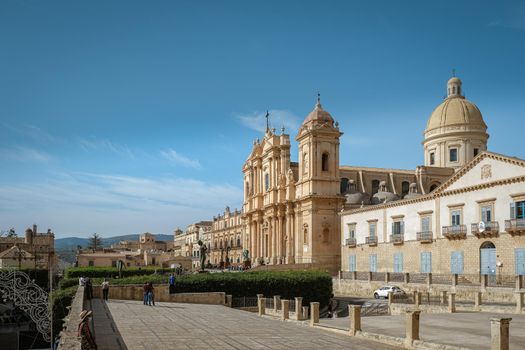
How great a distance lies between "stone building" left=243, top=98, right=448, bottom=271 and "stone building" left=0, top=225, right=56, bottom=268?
28159 millimetres

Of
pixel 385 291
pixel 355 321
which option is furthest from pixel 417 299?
pixel 355 321

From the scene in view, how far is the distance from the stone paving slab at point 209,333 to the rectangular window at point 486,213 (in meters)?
17.0

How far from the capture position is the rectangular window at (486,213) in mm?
36125

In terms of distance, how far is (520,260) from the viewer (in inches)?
1332

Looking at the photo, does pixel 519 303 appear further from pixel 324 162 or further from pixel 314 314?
pixel 324 162

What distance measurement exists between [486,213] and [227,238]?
6315cm

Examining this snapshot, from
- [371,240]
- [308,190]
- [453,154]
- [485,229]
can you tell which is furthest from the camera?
[453,154]

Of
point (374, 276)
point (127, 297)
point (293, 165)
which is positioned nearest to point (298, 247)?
point (293, 165)

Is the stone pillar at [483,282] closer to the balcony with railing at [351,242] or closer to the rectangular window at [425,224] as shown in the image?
the rectangular window at [425,224]

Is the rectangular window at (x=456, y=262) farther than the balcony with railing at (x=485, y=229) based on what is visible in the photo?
Yes

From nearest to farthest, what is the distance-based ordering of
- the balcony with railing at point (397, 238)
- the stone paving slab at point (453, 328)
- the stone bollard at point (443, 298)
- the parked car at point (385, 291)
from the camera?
the stone paving slab at point (453, 328) → the stone bollard at point (443, 298) → the parked car at point (385, 291) → the balcony with railing at point (397, 238)

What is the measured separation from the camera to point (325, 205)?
5712cm

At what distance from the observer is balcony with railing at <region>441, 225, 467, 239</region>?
38.0m

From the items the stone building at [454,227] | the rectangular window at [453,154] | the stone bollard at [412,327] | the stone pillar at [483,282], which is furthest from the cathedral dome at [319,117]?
the stone bollard at [412,327]
